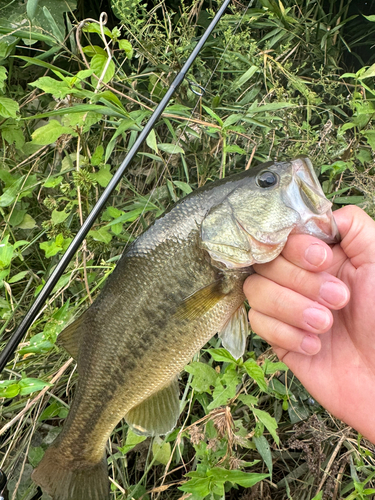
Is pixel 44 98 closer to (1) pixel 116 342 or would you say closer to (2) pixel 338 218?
(1) pixel 116 342

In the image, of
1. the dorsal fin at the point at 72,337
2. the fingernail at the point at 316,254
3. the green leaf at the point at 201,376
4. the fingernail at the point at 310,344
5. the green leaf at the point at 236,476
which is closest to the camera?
the fingernail at the point at 316,254

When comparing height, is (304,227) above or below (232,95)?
above

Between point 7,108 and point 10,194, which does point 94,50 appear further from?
point 10,194

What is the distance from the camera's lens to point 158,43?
7.13ft

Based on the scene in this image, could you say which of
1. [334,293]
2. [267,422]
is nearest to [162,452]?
[267,422]

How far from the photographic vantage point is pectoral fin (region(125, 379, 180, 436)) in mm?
1600

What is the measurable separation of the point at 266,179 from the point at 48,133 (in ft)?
3.61

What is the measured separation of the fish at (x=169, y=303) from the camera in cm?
130

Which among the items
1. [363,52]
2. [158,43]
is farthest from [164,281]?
[363,52]

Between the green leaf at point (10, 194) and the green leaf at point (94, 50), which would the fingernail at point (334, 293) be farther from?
the green leaf at point (10, 194)

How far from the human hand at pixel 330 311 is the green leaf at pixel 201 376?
388 mm

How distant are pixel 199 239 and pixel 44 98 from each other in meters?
1.86

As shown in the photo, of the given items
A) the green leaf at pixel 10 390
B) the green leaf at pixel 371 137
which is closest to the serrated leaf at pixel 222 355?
the green leaf at pixel 10 390

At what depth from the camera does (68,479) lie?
164cm
